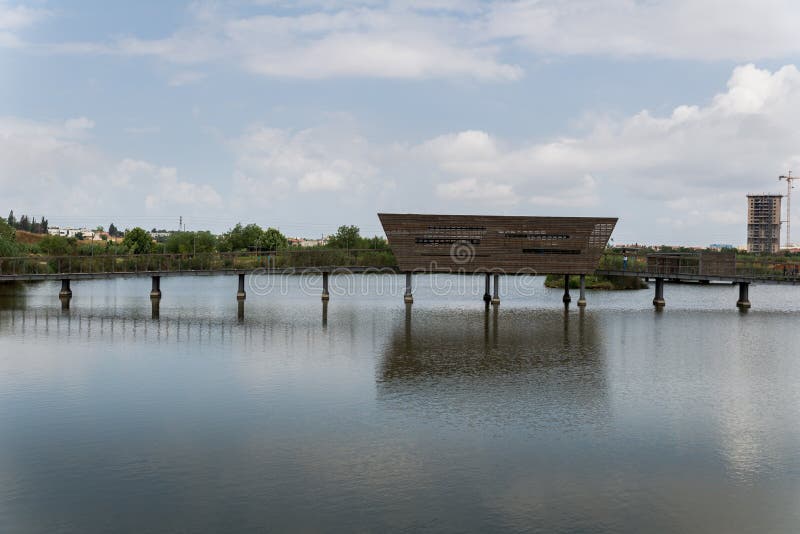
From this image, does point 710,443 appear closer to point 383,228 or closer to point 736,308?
point 383,228

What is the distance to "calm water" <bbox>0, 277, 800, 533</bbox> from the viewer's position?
16406 mm

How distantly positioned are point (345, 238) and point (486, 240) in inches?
4420

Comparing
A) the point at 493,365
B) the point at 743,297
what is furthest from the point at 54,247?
the point at 493,365

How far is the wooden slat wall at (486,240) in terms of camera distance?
206ft

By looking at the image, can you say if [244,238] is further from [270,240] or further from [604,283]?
[604,283]

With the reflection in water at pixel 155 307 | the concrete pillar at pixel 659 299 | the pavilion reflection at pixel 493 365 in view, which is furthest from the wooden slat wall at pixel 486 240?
the reflection in water at pixel 155 307

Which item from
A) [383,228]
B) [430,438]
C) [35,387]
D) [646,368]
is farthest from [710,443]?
[383,228]

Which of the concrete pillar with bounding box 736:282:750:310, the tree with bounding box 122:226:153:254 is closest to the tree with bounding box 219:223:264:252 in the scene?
the tree with bounding box 122:226:153:254

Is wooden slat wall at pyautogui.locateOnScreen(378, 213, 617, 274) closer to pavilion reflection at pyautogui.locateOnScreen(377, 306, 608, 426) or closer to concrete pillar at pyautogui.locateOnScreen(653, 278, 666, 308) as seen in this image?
concrete pillar at pyautogui.locateOnScreen(653, 278, 666, 308)

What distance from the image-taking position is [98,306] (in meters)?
61.9

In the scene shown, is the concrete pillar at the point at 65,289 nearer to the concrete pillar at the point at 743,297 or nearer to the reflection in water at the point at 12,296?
the reflection in water at the point at 12,296

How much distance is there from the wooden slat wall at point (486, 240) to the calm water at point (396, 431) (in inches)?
697

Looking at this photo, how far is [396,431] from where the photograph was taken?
2231 cm

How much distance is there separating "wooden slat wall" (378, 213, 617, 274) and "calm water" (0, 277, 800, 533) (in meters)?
17.7
